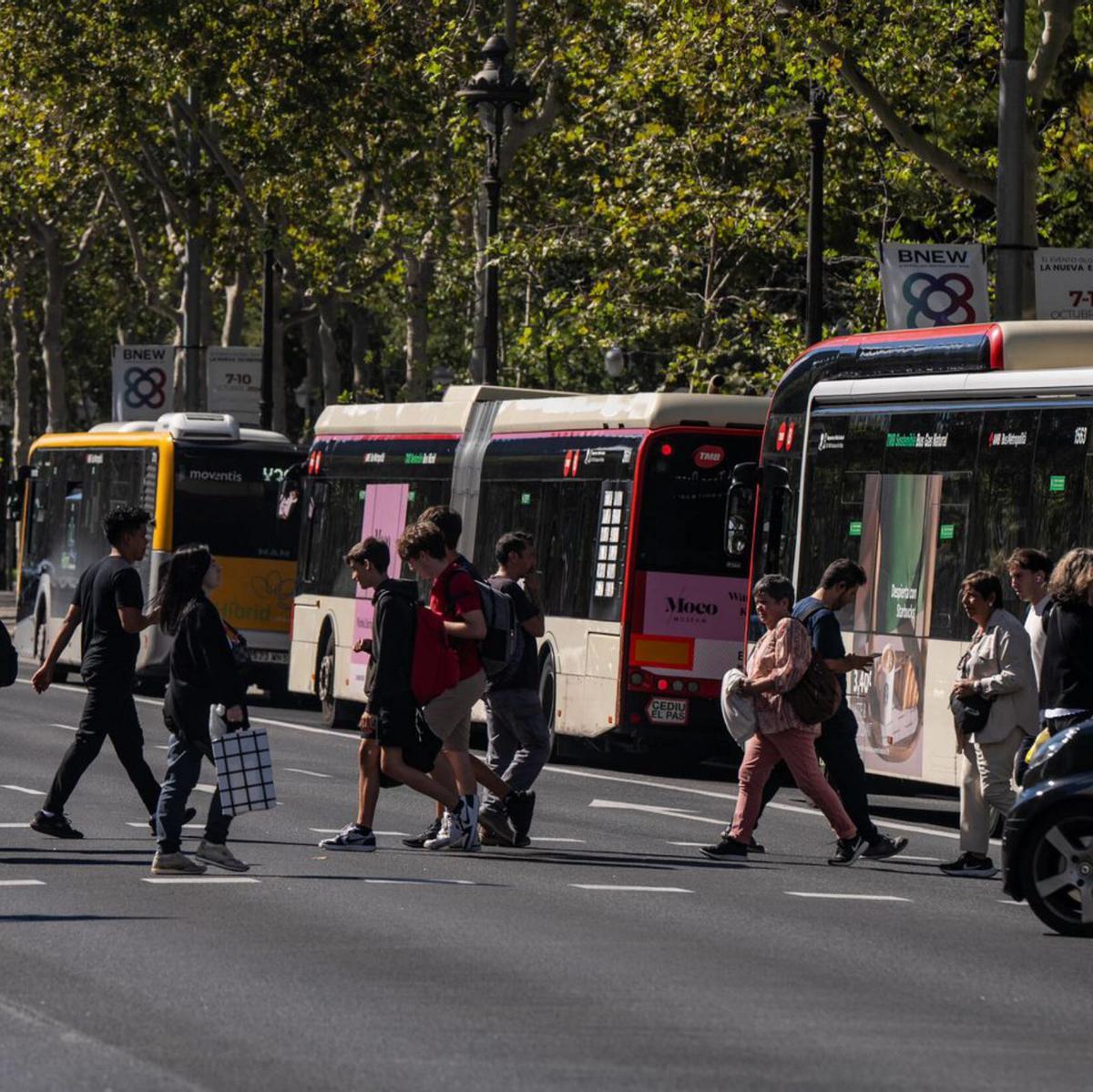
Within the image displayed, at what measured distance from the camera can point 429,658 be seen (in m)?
14.0

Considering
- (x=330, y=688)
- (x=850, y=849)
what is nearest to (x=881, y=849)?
(x=850, y=849)

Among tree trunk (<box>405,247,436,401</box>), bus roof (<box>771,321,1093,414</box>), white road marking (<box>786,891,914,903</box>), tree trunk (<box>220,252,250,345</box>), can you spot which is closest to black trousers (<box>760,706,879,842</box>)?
white road marking (<box>786,891,914,903</box>)

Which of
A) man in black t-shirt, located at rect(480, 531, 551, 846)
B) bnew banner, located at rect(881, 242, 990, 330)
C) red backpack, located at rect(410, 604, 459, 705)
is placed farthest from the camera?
bnew banner, located at rect(881, 242, 990, 330)

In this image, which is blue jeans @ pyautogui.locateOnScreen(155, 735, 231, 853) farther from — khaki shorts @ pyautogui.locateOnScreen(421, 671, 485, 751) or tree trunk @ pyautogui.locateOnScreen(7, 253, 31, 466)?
tree trunk @ pyautogui.locateOnScreen(7, 253, 31, 466)

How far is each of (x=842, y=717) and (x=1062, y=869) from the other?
3.46m

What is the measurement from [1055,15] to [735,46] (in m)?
3.20

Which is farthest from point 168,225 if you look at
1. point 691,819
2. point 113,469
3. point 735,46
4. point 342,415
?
point 691,819

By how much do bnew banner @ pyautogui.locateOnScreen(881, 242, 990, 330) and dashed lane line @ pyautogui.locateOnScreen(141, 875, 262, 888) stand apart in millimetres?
10775

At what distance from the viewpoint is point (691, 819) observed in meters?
17.7

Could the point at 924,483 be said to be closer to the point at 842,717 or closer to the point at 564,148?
the point at 842,717

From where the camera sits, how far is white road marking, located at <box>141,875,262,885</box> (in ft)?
42.2

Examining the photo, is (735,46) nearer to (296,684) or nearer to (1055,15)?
(1055,15)

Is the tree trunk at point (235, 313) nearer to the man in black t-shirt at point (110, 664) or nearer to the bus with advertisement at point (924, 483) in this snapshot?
the bus with advertisement at point (924, 483)

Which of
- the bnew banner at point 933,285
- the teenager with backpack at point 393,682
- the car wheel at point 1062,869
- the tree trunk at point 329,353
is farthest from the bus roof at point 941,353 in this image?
the tree trunk at point 329,353
